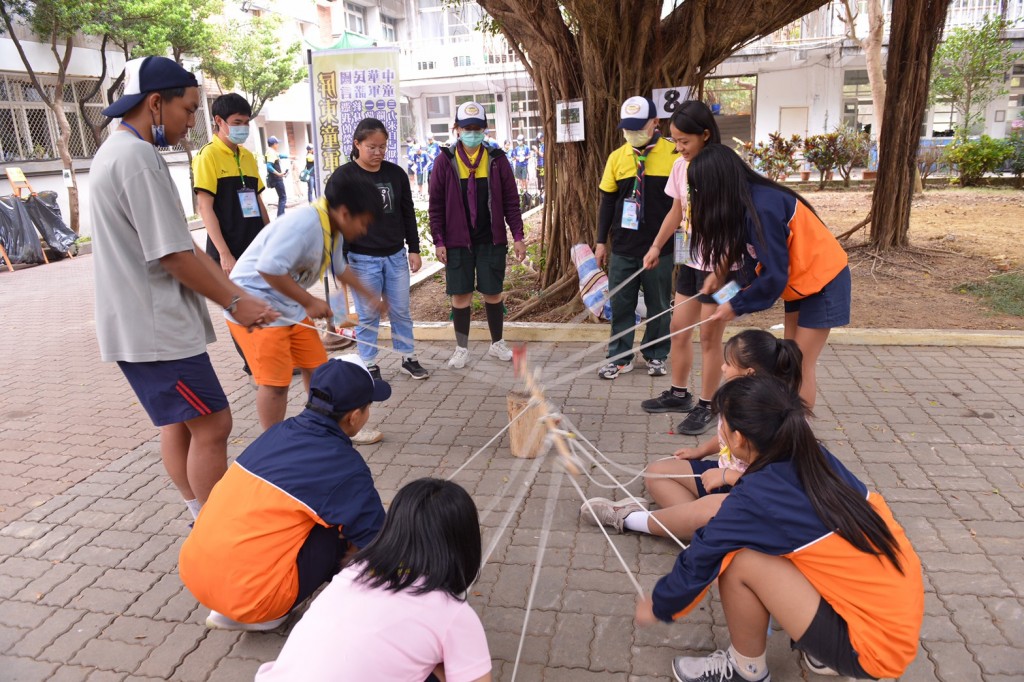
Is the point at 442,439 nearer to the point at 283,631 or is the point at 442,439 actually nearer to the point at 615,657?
the point at 283,631

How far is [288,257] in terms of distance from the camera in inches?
128

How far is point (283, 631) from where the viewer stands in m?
2.67

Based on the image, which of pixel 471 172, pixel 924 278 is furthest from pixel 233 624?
pixel 924 278

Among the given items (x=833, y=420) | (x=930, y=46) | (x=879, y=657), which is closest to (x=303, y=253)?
(x=879, y=657)

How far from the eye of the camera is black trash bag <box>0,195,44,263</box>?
40.3 ft

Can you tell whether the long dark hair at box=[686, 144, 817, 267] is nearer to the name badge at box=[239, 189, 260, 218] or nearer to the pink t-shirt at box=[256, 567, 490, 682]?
the pink t-shirt at box=[256, 567, 490, 682]

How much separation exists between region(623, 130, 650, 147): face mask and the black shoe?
70.3 inches

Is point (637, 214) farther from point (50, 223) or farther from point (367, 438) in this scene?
point (50, 223)

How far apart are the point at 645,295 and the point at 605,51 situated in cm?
229

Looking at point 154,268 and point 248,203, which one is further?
point 248,203

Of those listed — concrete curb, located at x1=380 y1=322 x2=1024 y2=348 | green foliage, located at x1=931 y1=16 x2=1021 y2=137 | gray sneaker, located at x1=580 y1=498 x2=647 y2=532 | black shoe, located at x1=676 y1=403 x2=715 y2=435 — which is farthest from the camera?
green foliage, located at x1=931 y1=16 x2=1021 y2=137

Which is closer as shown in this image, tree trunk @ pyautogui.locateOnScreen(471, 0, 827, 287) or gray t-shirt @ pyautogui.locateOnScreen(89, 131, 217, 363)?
gray t-shirt @ pyautogui.locateOnScreen(89, 131, 217, 363)

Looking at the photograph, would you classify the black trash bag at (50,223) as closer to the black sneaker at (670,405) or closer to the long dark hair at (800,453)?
the black sneaker at (670,405)

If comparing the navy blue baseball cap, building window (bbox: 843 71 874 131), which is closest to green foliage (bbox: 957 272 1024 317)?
the navy blue baseball cap
